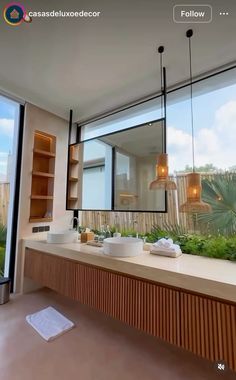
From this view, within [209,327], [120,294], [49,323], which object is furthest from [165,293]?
[49,323]

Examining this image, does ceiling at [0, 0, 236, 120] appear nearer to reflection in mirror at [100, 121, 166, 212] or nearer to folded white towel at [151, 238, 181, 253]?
reflection in mirror at [100, 121, 166, 212]

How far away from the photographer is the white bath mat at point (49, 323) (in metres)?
1.89

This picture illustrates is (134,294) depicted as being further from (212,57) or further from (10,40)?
(10,40)

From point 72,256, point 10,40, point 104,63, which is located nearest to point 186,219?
point 72,256

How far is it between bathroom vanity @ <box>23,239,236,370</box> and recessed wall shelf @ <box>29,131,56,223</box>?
100 cm

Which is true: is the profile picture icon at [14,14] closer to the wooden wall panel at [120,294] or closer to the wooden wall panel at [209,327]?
the wooden wall panel at [120,294]

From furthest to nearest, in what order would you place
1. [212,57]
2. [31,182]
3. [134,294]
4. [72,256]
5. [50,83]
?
1. [31,182]
2. [50,83]
3. [72,256]
4. [212,57]
5. [134,294]

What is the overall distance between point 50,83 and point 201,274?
2.60m

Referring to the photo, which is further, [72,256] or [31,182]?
[31,182]

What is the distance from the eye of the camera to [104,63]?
2043 mm

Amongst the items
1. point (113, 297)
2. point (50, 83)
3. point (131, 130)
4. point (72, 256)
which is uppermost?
point (50, 83)

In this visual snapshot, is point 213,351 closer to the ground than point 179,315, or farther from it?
closer to the ground

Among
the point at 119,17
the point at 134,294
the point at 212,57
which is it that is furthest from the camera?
the point at 212,57

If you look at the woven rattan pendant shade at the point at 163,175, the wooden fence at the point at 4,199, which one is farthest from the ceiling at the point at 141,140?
the wooden fence at the point at 4,199
